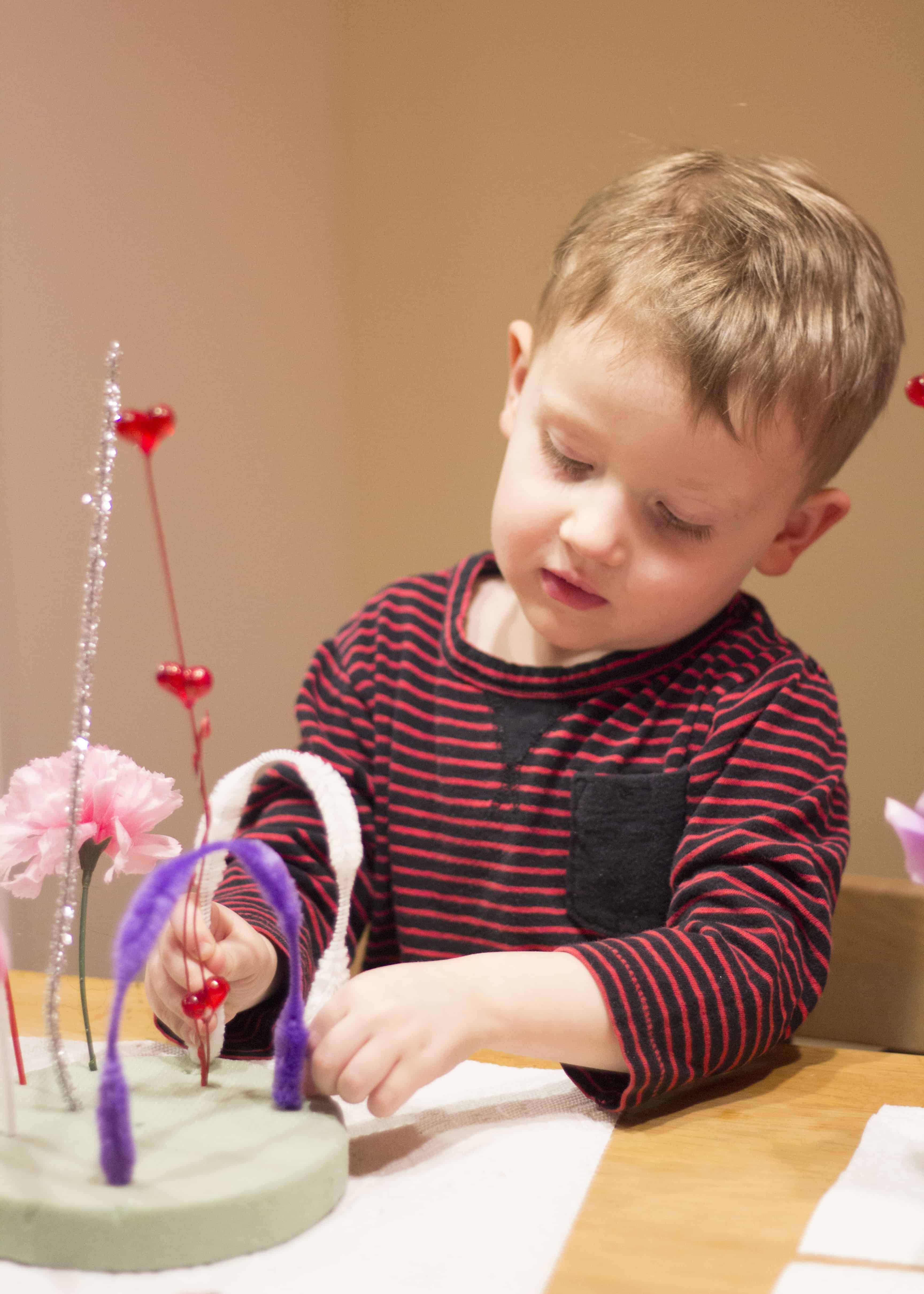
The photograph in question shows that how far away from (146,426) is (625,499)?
29 cm

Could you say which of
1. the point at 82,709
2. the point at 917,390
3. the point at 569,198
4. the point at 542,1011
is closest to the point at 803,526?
the point at 917,390

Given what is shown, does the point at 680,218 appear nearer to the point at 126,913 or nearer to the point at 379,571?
the point at 126,913

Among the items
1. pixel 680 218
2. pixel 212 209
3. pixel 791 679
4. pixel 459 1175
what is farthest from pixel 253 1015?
pixel 212 209

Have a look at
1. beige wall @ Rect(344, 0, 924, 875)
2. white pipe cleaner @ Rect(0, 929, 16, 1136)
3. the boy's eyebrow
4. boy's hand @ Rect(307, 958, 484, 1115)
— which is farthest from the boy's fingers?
beige wall @ Rect(344, 0, 924, 875)

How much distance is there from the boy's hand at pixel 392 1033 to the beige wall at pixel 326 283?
336mm

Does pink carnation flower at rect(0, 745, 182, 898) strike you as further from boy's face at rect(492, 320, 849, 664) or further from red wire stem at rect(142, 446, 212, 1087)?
boy's face at rect(492, 320, 849, 664)

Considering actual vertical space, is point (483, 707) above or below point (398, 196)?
below

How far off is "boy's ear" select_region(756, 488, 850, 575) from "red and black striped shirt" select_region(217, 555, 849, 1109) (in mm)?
36

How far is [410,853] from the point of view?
76 cm

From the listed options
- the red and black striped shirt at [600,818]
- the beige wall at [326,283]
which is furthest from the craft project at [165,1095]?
the beige wall at [326,283]

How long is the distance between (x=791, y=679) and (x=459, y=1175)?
0.33 m

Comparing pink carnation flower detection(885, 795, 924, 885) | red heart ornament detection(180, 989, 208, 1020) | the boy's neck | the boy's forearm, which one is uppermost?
the boy's neck

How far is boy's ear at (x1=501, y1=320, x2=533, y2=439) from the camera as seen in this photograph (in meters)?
0.75

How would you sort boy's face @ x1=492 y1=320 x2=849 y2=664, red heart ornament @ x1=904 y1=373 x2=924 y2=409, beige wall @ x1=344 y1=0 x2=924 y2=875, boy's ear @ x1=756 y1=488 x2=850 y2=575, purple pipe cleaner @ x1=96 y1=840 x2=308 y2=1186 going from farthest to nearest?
beige wall @ x1=344 y1=0 x2=924 y2=875, boy's ear @ x1=756 y1=488 x2=850 y2=575, boy's face @ x1=492 y1=320 x2=849 y2=664, red heart ornament @ x1=904 y1=373 x2=924 y2=409, purple pipe cleaner @ x1=96 y1=840 x2=308 y2=1186
